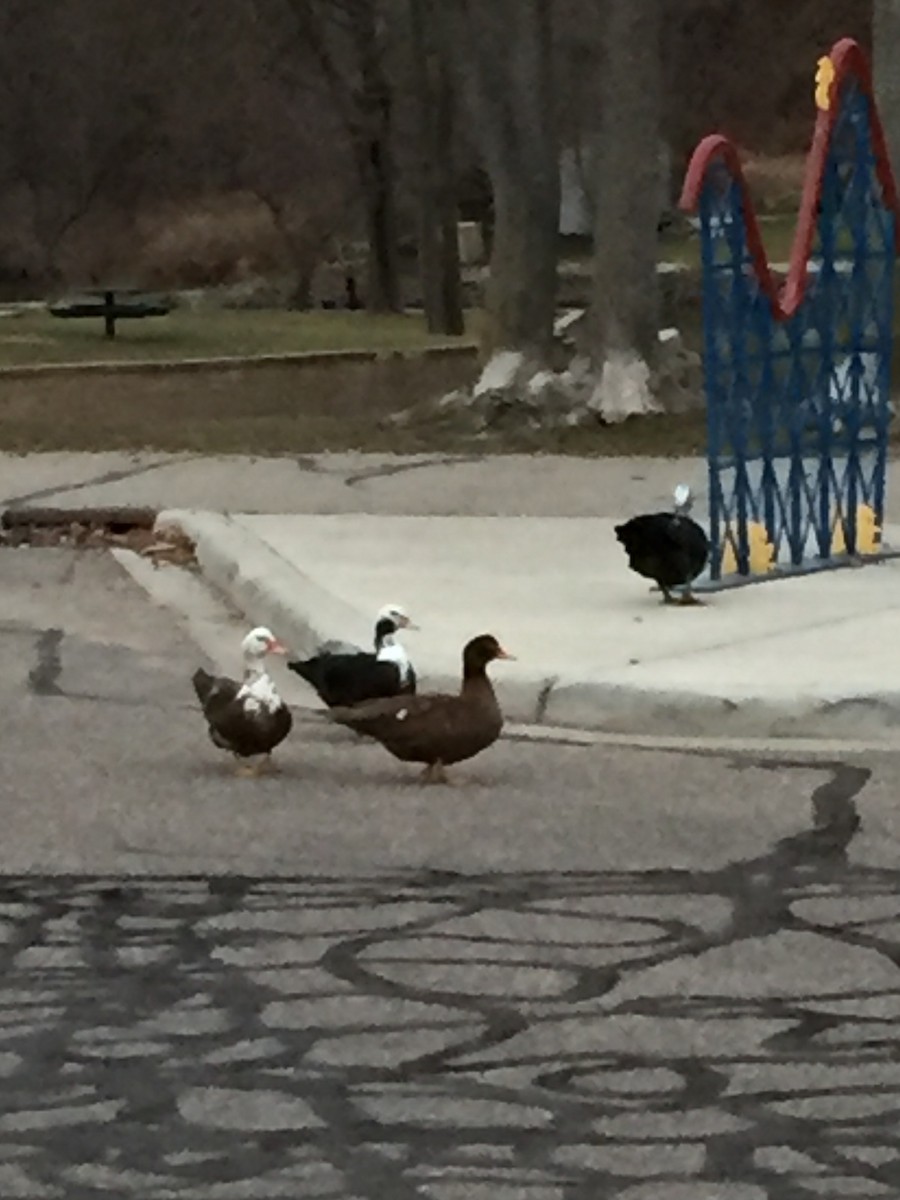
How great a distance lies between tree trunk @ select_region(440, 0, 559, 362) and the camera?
Answer: 20.0 m

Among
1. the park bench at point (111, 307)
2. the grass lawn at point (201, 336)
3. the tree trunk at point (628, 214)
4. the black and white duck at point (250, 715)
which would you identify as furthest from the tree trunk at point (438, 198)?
the black and white duck at point (250, 715)

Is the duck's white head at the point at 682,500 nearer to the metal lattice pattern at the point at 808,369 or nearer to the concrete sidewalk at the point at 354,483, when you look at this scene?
the metal lattice pattern at the point at 808,369

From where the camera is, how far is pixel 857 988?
5.90 m

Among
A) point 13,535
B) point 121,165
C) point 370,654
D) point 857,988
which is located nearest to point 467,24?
point 13,535

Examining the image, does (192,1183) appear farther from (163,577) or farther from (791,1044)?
(163,577)

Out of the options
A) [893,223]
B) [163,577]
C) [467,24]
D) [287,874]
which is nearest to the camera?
[287,874]

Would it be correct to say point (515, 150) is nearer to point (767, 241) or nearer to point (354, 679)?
point (354, 679)

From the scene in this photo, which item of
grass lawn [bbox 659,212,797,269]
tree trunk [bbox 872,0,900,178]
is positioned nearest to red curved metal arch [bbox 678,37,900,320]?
tree trunk [bbox 872,0,900,178]

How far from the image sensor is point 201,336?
31438 mm

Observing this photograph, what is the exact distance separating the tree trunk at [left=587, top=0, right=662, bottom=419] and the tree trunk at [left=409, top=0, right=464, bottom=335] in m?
12.6

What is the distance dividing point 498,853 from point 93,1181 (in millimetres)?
2670

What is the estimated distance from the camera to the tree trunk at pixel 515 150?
20047mm

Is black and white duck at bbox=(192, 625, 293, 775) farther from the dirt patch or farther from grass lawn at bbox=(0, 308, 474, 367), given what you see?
grass lawn at bbox=(0, 308, 474, 367)

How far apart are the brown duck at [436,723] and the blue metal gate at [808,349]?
3.19m
